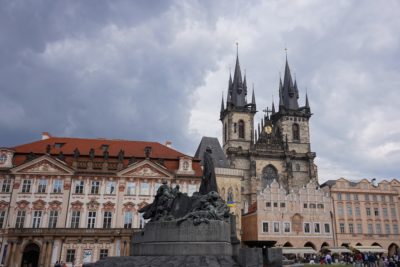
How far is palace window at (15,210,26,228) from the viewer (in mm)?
32153

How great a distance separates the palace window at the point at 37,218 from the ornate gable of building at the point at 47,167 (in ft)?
12.4

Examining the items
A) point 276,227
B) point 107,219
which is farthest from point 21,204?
point 276,227

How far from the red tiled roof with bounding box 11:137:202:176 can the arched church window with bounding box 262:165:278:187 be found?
23.6m

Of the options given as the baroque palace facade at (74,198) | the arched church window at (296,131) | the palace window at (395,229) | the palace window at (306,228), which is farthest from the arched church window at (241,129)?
the palace window at (395,229)

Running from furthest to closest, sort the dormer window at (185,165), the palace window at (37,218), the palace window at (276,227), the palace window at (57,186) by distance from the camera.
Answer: the palace window at (276,227), the dormer window at (185,165), the palace window at (57,186), the palace window at (37,218)

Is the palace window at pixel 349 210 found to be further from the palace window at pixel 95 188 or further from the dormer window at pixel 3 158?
the dormer window at pixel 3 158

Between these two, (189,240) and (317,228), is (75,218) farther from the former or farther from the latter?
(317,228)

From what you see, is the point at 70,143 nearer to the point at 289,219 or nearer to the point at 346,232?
the point at 289,219

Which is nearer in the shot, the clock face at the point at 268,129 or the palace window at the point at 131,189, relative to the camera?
the palace window at the point at 131,189

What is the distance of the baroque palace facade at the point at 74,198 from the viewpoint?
31422 mm

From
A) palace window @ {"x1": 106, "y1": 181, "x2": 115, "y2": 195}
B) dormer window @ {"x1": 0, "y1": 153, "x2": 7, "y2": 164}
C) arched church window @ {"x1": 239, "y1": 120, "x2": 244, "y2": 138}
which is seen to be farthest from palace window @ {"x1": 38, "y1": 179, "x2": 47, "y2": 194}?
arched church window @ {"x1": 239, "y1": 120, "x2": 244, "y2": 138}

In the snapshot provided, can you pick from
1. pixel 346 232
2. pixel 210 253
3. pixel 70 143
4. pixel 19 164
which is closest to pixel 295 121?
pixel 346 232

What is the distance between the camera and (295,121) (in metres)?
66.4

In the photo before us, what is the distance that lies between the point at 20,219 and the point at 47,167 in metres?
5.24
